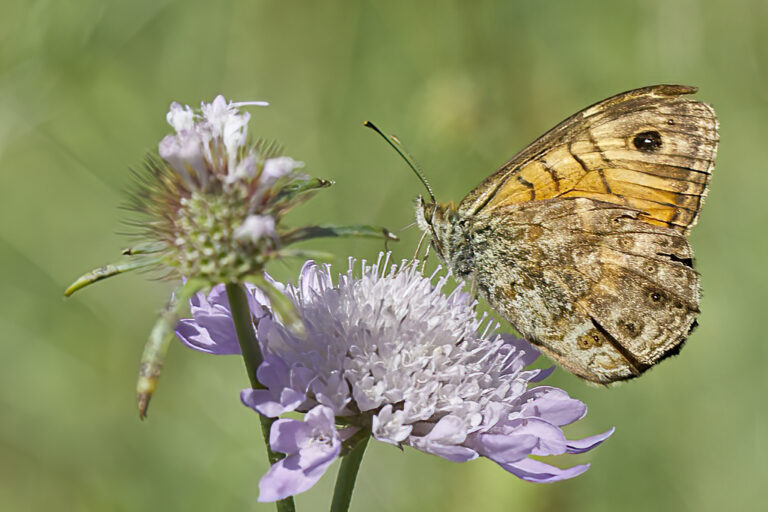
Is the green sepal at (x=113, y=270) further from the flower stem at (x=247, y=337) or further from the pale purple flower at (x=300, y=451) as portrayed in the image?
the pale purple flower at (x=300, y=451)

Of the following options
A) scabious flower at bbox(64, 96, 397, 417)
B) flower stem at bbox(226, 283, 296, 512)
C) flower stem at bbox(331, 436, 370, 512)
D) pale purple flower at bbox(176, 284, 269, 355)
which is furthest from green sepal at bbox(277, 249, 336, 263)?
flower stem at bbox(331, 436, 370, 512)

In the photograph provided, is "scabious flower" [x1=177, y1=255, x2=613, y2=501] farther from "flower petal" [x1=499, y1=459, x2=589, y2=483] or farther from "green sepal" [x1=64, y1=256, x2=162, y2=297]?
"green sepal" [x1=64, y1=256, x2=162, y2=297]

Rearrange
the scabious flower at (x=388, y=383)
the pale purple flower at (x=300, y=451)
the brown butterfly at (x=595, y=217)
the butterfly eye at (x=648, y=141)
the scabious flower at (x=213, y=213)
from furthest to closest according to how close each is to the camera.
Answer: the butterfly eye at (x=648, y=141)
the brown butterfly at (x=595, y=217)
the scabious flower at (x=388, y=383)
the pale purple flower at (x=300, y=451)
the scabious flower at (x=213, y=213)

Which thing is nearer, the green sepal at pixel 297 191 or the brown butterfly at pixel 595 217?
the green sepal at pixel 297 191

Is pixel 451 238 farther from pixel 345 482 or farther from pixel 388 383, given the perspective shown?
pixel 345 482

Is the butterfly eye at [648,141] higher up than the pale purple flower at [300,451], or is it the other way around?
the butterfly eye at [648,141]

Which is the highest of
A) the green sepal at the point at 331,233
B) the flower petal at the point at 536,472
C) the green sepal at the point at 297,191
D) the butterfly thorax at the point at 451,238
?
the butterfly thorax at the point at 451,238

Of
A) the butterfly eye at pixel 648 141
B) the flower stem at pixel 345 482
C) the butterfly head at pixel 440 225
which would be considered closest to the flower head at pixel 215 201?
the flower stem at pixel 345 482
